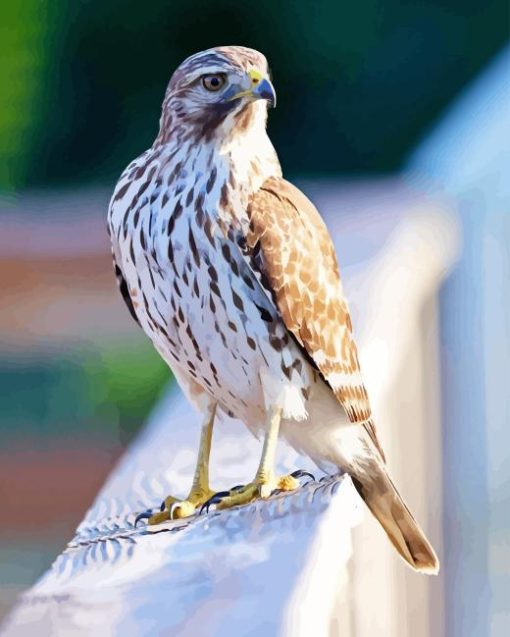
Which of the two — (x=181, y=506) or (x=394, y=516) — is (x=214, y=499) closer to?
(x=181, y=506)

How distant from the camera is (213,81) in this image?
1.50 metres

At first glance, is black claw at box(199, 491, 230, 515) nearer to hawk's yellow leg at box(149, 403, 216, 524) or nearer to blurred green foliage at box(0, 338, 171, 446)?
hawk's yellow leg at box(149, 403, 216, 524)

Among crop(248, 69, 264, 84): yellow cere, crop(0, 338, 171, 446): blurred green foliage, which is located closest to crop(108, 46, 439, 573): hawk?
crop(248, 69, 264, 84): yellow cere

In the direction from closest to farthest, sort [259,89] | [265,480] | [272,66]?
[259,89], [265,480], [272,66]

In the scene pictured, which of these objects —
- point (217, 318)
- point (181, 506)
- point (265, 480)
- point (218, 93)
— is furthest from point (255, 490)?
point (218, 93)

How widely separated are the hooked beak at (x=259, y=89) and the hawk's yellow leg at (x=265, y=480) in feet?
1.36

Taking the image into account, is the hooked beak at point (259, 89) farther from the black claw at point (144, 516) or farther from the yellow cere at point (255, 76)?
the black claw at point (144, 516)

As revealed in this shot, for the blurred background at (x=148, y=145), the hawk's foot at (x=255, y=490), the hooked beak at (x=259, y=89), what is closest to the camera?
the hooked beak at (x=259, y=89)

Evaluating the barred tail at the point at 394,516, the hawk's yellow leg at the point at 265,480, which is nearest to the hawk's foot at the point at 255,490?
the hawk's yellow leg at the point at 265,480

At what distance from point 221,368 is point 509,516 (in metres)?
0.49

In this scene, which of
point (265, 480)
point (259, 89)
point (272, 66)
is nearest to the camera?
point (259, 89)

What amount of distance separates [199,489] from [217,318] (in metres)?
0.28

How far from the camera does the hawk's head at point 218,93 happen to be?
1.48 m

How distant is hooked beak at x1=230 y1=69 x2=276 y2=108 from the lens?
1458 millimetres
